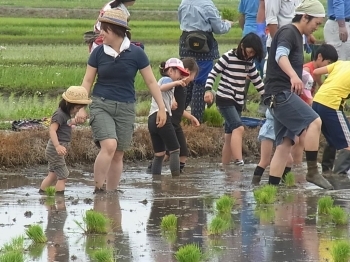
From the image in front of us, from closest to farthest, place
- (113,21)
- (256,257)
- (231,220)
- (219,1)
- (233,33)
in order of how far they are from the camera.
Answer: (256,257) → (231,220) → (113,21) → (233,33) → (219,1)

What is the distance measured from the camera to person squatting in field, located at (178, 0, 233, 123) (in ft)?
40.5

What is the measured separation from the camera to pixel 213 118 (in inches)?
492

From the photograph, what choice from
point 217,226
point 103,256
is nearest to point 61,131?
point 217,226

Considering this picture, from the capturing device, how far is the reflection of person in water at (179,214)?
A: 6.61 metres

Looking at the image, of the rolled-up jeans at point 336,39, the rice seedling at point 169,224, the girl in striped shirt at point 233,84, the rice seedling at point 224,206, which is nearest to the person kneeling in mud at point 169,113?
the girl in striped shirt at point 233,84

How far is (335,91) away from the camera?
32.5 ft

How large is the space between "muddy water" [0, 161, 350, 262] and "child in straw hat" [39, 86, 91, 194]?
0.18 meters

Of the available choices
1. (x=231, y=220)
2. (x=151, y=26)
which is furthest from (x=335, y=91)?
(x=151, y=26)

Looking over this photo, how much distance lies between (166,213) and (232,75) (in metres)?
3.18

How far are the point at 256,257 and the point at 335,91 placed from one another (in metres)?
4.10

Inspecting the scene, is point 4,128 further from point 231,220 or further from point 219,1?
point 219,1

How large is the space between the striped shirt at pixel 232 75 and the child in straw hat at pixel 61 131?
2210mm

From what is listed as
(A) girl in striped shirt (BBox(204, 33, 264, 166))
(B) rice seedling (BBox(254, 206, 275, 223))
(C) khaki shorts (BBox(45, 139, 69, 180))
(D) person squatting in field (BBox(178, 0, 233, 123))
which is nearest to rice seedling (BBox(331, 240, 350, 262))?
(B) rice seedling (BBox(254, 206, 275, 223))

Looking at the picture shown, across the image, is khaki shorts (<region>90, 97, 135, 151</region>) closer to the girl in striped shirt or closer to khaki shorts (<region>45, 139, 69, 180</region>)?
khaki shorts (<region>45, 139, 69, 180</region>)
